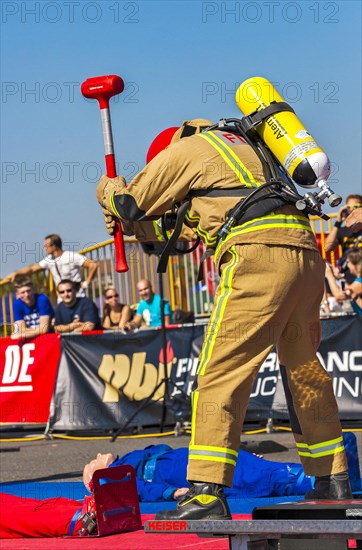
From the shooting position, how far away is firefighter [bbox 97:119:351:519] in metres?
4.53

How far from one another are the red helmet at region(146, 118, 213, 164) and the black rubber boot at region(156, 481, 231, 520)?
67.5 inches

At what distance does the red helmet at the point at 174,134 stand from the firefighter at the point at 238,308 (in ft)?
0.32

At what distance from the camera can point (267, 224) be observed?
15.4ft

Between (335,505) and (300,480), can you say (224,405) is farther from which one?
(300,480)

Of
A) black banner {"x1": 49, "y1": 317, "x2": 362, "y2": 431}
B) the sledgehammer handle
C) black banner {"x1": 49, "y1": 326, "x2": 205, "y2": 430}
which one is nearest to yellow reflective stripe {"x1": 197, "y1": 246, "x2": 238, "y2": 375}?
the sledgehammer handle

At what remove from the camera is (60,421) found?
13344 millimetres

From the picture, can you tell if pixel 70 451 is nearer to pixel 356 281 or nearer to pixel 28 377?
pixel 28 377

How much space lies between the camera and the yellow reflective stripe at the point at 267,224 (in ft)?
15.4

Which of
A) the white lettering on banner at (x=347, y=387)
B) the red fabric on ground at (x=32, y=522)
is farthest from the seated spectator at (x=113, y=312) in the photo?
the red fabric on ground at (x=32, y=522)

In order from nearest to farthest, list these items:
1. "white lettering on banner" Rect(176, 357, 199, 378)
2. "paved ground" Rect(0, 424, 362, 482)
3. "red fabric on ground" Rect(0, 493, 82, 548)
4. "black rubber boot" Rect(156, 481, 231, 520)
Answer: "black rubber boot" Rect(156, 481, 231, 520) < "red fabric on ground" Rect(0, 493, 82, 548) < "paved ground" Rect(0, 424, 362, 482) < "white lettering on banner" Rect(176, 357, 199, 378)

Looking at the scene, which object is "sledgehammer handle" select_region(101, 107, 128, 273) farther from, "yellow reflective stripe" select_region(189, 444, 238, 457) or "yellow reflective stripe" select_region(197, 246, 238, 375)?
"yellow reflective stripe" select_region(189, 444, 238, 457)

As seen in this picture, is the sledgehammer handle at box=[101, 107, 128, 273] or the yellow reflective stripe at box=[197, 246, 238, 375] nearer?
the yellow reflective stripe at box=[197, 246, 238, 375]

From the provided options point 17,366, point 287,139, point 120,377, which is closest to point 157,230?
point 287,139

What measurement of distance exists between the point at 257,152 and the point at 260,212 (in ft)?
1.19
